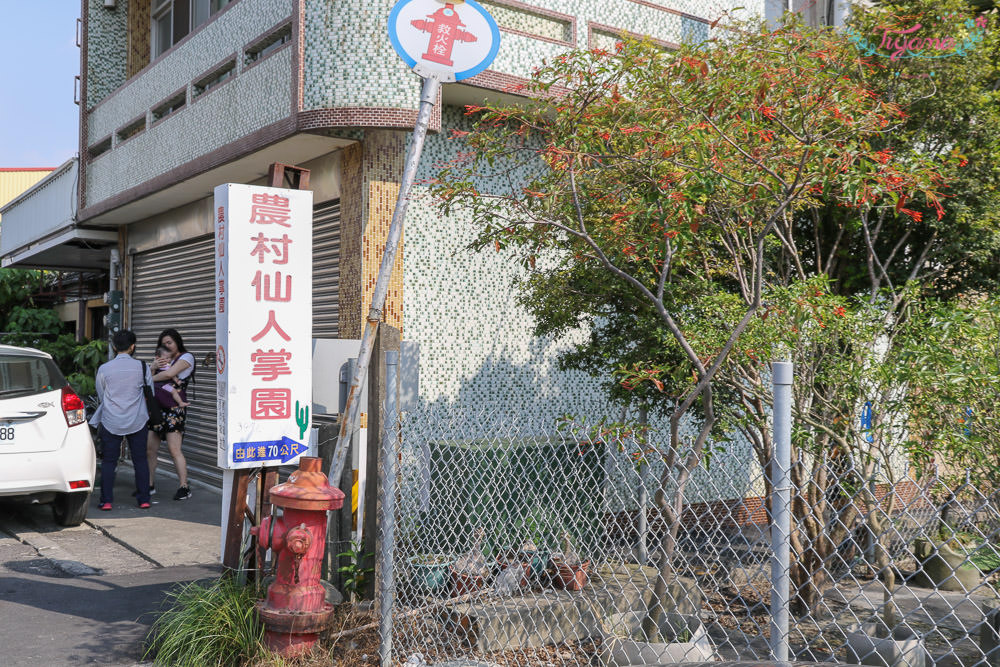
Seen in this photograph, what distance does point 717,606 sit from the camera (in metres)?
6.27

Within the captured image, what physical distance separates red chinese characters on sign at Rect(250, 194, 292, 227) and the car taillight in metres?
4.11

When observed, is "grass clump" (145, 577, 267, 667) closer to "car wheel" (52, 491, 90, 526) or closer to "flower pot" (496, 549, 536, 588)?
"flower pot" (496, 549, 536, 588)

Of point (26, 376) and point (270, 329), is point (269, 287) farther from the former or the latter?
point (26, 376)

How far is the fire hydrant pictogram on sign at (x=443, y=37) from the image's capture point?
4121 mm

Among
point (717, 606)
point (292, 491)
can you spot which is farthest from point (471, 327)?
point (292, 491)

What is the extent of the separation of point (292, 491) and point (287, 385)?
0.75 m

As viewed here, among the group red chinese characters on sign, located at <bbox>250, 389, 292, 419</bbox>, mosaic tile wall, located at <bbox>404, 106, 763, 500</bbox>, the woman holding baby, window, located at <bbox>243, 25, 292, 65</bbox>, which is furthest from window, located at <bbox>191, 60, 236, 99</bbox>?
red chinese characters on sign, located at <bbox>250, 389, 292, 419</bbox>

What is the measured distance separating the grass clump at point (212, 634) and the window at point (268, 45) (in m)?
5.50

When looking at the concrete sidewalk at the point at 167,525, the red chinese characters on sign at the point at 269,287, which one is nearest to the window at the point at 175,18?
the concrete sidewalk at the point at 167,525

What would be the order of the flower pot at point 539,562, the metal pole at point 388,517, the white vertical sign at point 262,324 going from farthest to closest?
1. the flower pot at point 539,562
2. the white vertical sign at point 262,324
3. the metal pole at point 388,517

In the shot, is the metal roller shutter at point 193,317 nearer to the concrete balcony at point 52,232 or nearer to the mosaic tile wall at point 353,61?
the concrete balcony at point 52,232

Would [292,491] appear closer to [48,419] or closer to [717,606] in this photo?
[717,606]

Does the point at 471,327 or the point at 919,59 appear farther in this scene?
the point at 471,327

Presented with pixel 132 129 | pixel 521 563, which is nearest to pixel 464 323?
pixel 521 563
